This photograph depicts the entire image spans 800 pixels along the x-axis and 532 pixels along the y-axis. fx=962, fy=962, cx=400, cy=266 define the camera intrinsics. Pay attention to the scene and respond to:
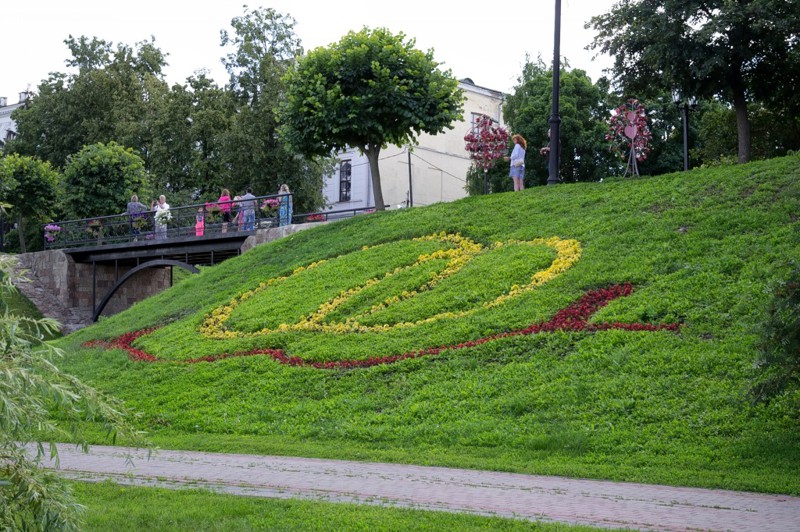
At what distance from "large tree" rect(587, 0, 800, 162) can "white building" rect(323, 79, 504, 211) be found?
28.8m

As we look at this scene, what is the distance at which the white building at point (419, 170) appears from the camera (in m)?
56.7

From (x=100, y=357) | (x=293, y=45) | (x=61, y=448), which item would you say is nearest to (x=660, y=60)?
(x=100, y=357)

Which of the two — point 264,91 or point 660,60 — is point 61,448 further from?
point 264,91

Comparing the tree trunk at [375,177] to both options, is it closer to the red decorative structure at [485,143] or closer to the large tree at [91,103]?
the red decorative structure at [485,143]

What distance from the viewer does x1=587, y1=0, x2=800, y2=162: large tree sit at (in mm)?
24719

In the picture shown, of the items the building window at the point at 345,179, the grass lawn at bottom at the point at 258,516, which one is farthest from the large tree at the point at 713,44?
the building window at the point at 345,179

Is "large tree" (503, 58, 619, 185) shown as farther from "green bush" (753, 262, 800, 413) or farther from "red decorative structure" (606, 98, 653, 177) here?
"green bush" (753, 262, 800, 413)

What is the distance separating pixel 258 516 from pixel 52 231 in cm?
3809

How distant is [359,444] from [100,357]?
10328 mm

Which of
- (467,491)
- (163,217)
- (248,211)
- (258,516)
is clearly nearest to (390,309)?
(467,491)

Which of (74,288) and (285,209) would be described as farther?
(74,288)

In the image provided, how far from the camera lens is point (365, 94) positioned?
28.2 meters

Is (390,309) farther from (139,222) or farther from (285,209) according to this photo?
(139,222)

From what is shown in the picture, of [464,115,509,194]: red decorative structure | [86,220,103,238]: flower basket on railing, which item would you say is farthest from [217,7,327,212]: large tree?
[464,115,509,194]: red decorative structure
